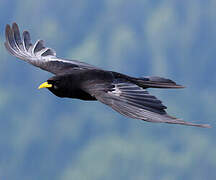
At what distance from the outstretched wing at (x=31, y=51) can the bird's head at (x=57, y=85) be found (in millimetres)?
1113

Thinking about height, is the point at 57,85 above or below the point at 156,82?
below

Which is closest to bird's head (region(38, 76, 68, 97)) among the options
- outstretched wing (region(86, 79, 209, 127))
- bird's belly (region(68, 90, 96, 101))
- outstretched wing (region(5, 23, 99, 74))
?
bird's belly (region(68, 90, 96, 101))

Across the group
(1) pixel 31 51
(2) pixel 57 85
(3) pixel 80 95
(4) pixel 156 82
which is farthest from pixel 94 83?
(1) pixel 31 51

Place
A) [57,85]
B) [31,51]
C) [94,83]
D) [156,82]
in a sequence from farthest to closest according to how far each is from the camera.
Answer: [31,51] → [156,82] → [57,85] → [94,83]

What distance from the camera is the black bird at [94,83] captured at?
6.09 meters

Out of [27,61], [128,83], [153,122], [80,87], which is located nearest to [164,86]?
[128,83]

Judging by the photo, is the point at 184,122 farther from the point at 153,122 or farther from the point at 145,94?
the point at 145,94

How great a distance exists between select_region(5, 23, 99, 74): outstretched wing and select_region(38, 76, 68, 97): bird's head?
1113 millimetres

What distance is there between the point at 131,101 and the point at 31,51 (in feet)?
12.0

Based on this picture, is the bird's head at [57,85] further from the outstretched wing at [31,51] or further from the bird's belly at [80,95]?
the outstretched wing at [31,51]

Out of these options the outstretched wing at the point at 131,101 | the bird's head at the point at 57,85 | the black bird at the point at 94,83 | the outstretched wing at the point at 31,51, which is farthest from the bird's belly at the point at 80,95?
the outstretched wing at the point at 31,51

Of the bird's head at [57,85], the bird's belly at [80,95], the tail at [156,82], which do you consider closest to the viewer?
the bird's belly at [80,95]

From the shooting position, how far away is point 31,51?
30.8 ft

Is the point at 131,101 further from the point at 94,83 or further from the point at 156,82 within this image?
the point at 156,82
